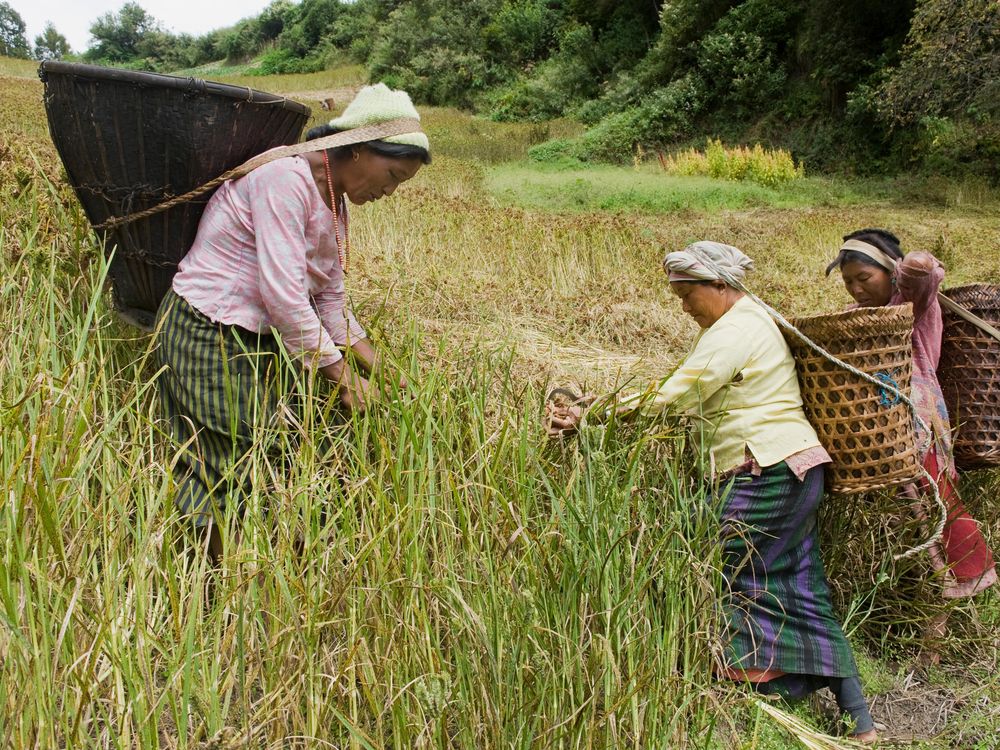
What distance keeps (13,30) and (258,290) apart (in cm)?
10691

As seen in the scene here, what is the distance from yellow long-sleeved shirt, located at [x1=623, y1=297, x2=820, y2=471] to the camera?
85.6 inches

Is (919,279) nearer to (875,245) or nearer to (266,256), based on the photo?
(875,245)

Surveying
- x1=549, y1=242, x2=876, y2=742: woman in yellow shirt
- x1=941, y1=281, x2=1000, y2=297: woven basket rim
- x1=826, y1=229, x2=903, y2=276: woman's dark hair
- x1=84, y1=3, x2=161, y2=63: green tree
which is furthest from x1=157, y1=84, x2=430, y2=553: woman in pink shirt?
x1=84, y1=3, x2=161, y2=63: green tree

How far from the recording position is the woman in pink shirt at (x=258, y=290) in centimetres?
189

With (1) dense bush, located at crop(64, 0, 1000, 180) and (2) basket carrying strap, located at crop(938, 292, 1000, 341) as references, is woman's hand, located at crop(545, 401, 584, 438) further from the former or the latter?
(1) dense bush, located at crop(64, 0, 1000, 180)

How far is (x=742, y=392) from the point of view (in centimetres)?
222

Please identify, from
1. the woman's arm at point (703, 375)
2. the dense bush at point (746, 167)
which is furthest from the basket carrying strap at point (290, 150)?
the dense bush at point (746, 167)

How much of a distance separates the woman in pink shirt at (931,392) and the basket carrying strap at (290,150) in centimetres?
164

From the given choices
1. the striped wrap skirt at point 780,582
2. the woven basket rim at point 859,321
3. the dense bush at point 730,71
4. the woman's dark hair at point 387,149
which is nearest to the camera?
the woman's dark hair at point 387,149

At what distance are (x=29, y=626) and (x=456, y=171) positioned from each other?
40.3ft

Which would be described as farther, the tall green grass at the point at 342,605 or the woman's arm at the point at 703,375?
the woman's arm at the point at 703,375

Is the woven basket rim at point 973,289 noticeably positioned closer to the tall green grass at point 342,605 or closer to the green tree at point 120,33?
the tall green grass at point 342,605

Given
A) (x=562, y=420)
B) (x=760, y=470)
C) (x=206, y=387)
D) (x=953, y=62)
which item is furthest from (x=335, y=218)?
(x=953, y=62)

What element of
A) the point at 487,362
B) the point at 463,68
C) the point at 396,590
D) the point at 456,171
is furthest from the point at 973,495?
the point at 463,68
